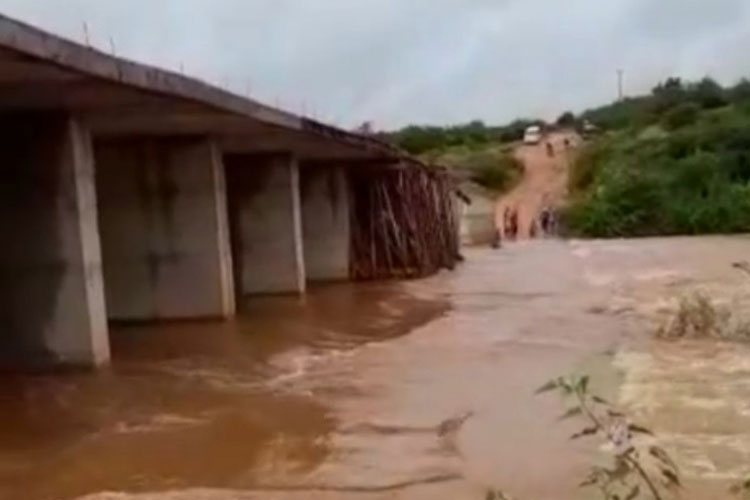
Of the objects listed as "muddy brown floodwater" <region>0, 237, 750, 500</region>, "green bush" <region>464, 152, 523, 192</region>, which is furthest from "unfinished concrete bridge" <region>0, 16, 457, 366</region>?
"green bush" <region>464, 152, 523, 192</region>

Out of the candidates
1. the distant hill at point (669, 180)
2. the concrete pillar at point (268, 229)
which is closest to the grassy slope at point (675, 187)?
the distant hill at point (669, 180)

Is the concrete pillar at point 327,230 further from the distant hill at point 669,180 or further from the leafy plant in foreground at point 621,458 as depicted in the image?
the distant hill at point 669,180

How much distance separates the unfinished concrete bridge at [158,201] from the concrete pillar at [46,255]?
14 mm

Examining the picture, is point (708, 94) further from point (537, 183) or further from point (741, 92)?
point (537, 183)

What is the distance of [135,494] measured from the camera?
8.02 metres

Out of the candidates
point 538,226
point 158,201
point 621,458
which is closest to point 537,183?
point 538,226

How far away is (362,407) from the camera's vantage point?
1080 centimetres

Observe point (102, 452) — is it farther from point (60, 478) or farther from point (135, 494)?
point (135, 494)

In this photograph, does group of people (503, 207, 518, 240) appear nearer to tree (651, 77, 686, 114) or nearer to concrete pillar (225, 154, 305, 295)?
tree (651, 77, 686, 114)

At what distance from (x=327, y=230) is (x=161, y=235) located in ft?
30.0

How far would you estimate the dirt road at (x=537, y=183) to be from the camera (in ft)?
202

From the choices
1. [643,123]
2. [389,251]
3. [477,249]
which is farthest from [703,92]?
[389,251]

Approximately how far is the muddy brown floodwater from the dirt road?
1567 inches

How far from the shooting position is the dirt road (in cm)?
6150
